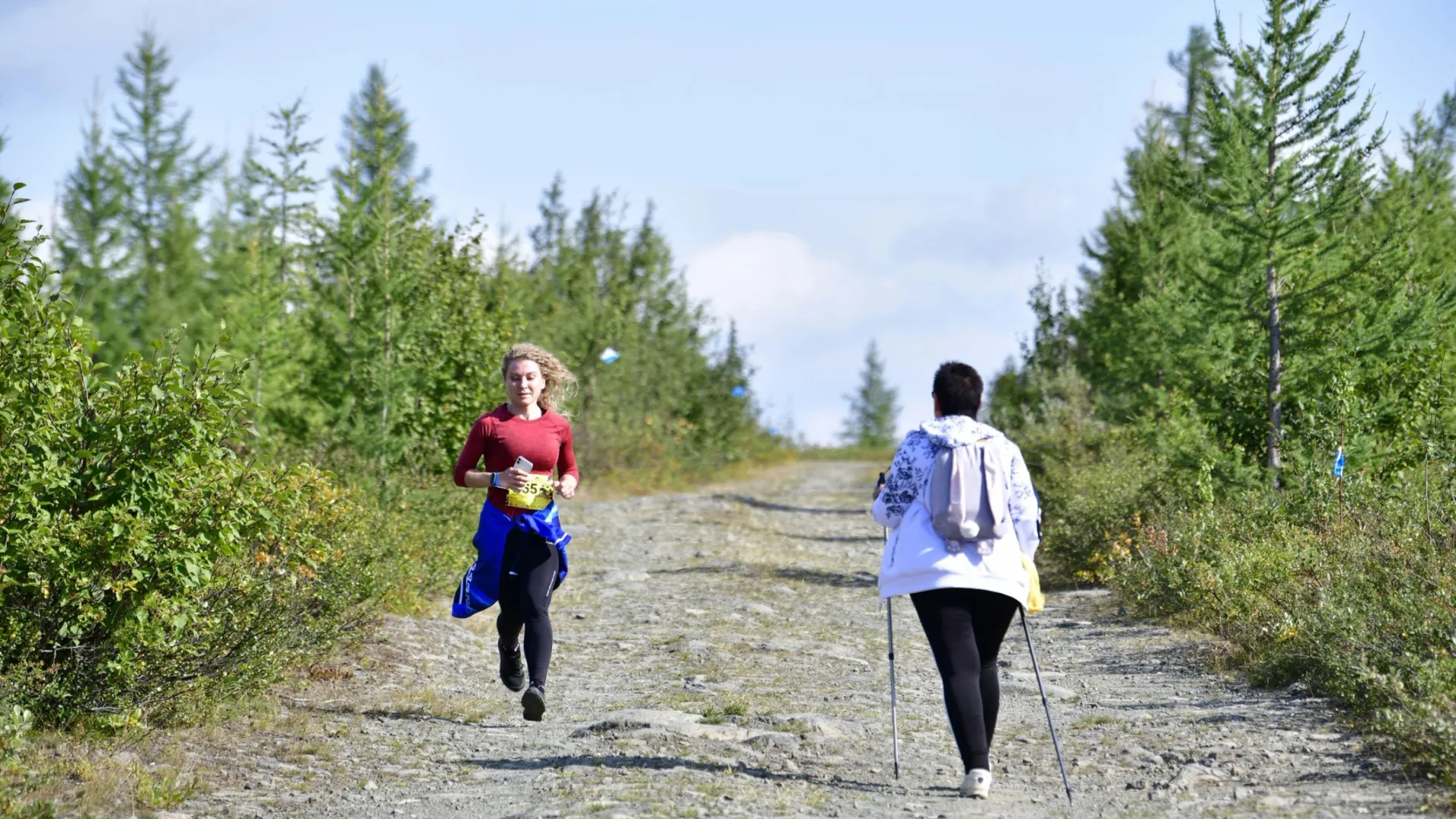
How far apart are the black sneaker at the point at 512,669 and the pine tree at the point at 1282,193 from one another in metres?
9.25

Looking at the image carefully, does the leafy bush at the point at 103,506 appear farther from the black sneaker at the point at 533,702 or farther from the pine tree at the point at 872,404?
the pine tree at the point at 872,404

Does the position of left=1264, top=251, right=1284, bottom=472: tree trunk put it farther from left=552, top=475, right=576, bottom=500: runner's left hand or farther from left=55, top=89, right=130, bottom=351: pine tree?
left=55, top=89, right=130, bottom=351: pine tree

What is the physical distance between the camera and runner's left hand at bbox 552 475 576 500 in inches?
305

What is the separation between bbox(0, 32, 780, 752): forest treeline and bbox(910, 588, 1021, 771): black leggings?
336 centimetres

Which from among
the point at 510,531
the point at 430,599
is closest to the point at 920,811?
the point at 510,531

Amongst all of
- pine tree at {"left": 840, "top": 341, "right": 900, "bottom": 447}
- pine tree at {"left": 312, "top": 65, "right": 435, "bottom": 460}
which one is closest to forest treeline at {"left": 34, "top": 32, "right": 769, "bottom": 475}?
pine tree at {"left": 312, "top": 65, "right": 435, "bottom": 460}

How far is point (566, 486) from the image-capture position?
305 inches

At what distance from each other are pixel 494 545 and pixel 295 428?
1107 cm

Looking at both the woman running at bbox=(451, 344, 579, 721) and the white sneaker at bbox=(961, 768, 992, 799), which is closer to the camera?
the white sneaker at bbox=(961, 768, 992, 799)

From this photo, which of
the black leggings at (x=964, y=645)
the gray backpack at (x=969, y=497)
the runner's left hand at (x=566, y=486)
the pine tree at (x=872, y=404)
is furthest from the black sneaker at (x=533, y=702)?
the pine tree at (x=872, y=404)

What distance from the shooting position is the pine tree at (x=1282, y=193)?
47.4ft

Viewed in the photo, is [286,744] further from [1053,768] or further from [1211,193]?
[1211,193]

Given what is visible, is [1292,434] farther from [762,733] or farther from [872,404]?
[872,404]

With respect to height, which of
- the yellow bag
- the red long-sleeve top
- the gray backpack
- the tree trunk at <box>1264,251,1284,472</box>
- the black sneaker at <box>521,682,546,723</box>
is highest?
the tree trunk at <box>1264,251,1284,472</box>
